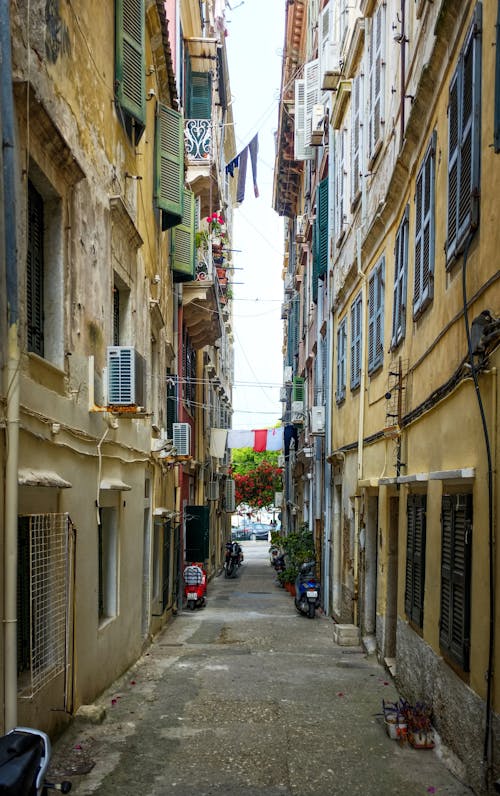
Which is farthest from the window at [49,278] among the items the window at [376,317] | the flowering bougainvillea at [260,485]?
the flowering bougainvillea at [260,485]

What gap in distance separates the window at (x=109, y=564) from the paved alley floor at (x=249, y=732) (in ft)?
3.14

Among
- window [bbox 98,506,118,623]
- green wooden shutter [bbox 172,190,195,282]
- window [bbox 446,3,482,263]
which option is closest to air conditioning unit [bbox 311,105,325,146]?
green wooden shutter [bbox 172,190,195,282]

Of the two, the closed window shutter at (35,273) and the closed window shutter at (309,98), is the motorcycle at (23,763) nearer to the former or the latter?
the closed window shutter at (35,273)

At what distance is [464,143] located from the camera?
7.09 meters

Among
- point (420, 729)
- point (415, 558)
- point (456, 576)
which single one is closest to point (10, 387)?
point (456, 576)

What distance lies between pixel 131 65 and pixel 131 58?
0.09 meters

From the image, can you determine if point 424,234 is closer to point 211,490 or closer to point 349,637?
point 349,637

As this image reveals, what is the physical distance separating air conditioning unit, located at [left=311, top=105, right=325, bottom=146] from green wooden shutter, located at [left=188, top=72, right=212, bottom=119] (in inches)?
111

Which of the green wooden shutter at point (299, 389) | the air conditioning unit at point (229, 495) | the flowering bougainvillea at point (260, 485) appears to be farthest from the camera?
the flowering bougainvillea at point (260, 485)

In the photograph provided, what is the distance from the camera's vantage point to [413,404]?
32.3ft

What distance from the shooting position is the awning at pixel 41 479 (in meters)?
6.54

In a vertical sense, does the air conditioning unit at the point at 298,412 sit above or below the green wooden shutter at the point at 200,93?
below

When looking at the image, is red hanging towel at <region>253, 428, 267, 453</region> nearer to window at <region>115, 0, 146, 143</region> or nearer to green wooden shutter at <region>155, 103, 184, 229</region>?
green wooden shutter at <region>155, 103, 184, 229</region>

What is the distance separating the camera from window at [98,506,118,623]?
1102 cm
